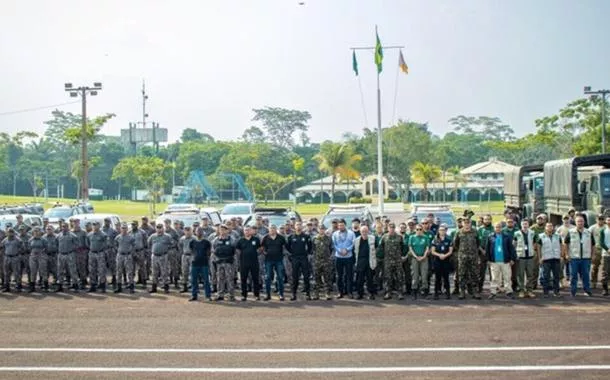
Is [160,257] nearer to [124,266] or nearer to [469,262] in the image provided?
Answer: [124,266]

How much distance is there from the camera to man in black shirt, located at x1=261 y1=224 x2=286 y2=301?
17.8m

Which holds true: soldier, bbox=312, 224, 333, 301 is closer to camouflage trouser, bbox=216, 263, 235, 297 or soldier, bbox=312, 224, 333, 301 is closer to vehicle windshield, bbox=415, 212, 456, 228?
camouflage trouser, bbox=216, 263, 235, 297

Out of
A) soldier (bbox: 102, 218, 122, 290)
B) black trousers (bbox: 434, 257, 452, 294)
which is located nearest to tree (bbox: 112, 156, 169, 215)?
soldier (bbox: 102, 218, 122, 290)

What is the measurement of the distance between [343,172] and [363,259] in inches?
2292

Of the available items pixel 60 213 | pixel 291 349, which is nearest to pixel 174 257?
pixel 291 349

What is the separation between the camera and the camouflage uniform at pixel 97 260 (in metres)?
19.6

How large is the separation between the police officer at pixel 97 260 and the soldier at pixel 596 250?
1181 centimetres

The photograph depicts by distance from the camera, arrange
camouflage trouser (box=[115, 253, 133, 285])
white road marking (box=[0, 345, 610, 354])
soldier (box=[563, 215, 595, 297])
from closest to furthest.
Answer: white road marking (box=[0, 345, 610, 354]) → soldier (box=[563, 215, 595, 297]) → camouflage trouser (box=[115, 253, 133, 285])

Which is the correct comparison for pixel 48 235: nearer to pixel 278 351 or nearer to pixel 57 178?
pixel 278 351

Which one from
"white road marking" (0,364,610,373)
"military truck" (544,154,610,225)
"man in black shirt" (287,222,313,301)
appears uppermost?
"military truck" (544,154,610,225)

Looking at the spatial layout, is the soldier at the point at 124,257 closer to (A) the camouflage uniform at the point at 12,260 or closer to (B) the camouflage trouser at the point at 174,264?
(B) the camouflage trouser at the point at 174,264

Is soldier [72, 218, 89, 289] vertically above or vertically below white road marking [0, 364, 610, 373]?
above

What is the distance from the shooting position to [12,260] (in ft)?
65.0

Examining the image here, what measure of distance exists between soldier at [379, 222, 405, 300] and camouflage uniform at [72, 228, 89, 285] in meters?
7.89
